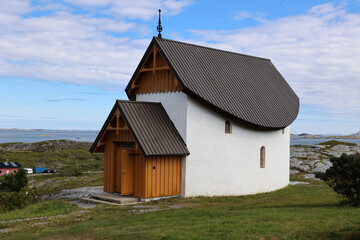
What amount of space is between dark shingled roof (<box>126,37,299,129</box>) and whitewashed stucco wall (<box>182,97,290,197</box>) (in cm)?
82

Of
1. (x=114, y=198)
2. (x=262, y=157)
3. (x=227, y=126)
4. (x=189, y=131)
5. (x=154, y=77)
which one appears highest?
(x=154, y=77)

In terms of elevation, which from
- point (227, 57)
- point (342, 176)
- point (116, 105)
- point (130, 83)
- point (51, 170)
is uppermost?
point (227, 57)

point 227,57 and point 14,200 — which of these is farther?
point 227,57

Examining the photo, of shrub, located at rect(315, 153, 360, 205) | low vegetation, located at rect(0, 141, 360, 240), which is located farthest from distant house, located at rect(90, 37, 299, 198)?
shrub, located at rect(315, 153, 360, 205)

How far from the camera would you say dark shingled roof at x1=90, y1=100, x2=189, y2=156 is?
2033 cm

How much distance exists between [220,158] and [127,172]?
17.8ft

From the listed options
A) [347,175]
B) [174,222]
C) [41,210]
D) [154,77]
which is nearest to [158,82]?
[154,77]

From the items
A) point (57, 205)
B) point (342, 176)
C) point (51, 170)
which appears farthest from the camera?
point (51, 170)

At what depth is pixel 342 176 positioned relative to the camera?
53.7 feet

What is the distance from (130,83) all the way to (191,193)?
788 cm

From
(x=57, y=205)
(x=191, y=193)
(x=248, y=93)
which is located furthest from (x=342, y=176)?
(x=57, y=205)

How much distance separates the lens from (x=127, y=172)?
21266 mm

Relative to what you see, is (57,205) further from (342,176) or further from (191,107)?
(342,176)

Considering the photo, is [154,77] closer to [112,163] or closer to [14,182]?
[112,163]
